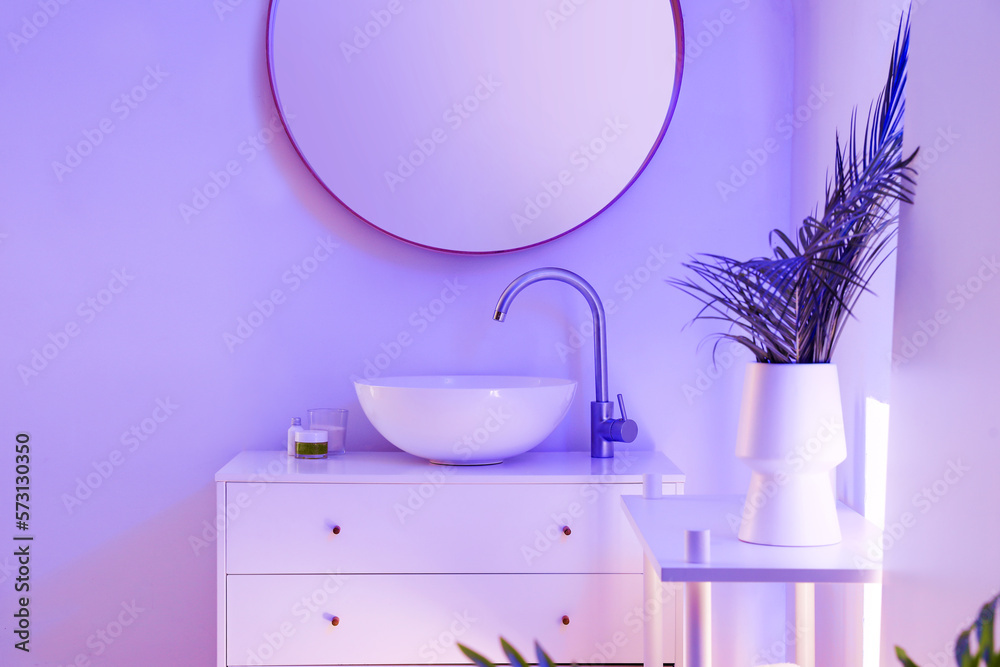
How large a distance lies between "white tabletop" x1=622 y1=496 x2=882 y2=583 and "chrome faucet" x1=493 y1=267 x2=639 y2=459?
293mm

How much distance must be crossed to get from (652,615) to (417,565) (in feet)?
1.36

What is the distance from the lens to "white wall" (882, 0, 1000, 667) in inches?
34.2

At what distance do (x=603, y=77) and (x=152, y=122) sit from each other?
97cm

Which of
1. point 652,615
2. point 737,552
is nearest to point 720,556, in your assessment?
point 737,552

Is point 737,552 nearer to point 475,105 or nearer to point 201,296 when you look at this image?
point 475,105

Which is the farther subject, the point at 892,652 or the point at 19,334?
the point at 19,334

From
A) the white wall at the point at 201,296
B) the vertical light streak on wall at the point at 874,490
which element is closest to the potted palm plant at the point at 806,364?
the vertical light streak on wall at the point at 874,490

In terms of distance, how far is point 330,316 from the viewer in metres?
1.77

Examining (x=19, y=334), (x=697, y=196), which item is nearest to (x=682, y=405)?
(x=697, y=196)

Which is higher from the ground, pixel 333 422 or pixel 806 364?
pixel 806 364

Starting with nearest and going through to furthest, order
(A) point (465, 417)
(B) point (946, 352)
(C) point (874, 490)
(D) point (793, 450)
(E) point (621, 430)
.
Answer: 1. (B) point (946, 352)
2. (D) point (793, 450)
3. (C) point (874, 490)
4. (A) point (465, 417)
5. (E) point (621, 430)

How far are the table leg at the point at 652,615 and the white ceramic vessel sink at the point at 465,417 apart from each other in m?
0.31

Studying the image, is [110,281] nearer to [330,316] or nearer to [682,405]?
[330,316]

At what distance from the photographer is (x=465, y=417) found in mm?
1431
